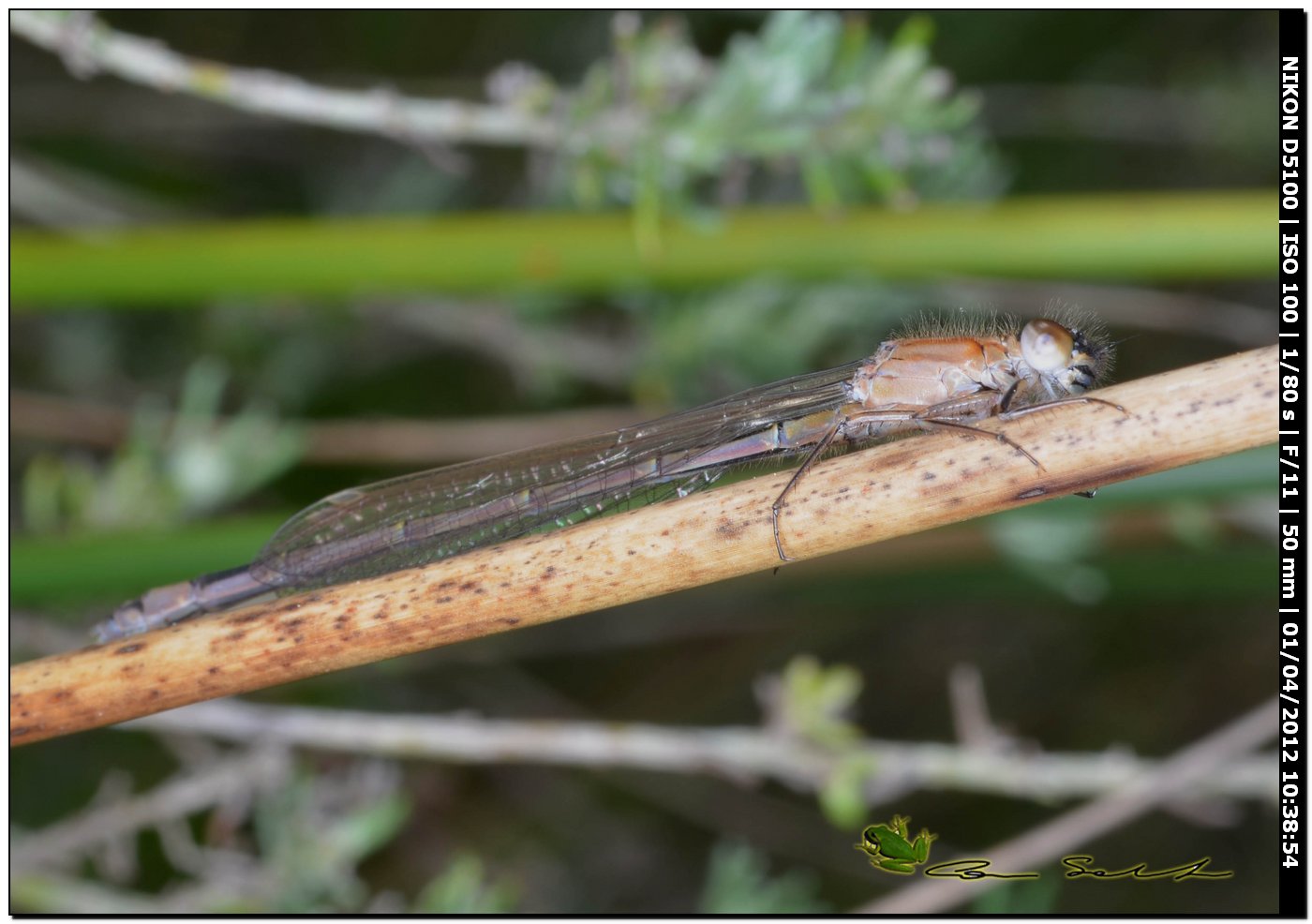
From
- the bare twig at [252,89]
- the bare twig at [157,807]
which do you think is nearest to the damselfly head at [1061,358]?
the bare twig at [252,89]

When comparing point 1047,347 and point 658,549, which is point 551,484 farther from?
point 1047,347

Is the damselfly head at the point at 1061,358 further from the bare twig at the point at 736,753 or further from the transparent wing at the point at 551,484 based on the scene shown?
the bare twig at the point at 736,753

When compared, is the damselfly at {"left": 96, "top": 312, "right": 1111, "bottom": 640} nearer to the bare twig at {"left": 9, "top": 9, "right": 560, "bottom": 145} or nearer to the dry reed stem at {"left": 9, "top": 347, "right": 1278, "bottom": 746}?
the dry reed stem at {"left": 9, "top": 347, "right": 1278, "bottom": 746}

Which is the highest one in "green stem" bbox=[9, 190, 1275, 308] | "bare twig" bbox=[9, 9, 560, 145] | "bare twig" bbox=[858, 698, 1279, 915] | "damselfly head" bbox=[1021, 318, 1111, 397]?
"bare twig" bbox=[9, 9, 560, 145]

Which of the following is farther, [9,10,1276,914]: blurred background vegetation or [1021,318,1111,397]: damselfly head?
[9,10,1276,914]: blurred background vegetation

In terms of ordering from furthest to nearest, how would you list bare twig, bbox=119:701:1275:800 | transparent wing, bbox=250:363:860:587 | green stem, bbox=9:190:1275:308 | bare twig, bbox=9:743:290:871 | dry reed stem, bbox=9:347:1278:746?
green stem, bbox=9:190:1275:308, bare twig, bbox=9:743:290:871, bare twig, bbox=119:701:1275:800, transparent wing, bbox=250:363:860:587, dry reed stem, bbox=9:347:1278:746

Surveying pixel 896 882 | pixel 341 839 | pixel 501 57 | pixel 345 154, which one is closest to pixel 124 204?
pixel 345 154

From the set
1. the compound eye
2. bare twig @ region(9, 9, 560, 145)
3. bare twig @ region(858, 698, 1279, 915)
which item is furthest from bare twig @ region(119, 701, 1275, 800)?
bare twig @ region(9, 9, 560, 145)
